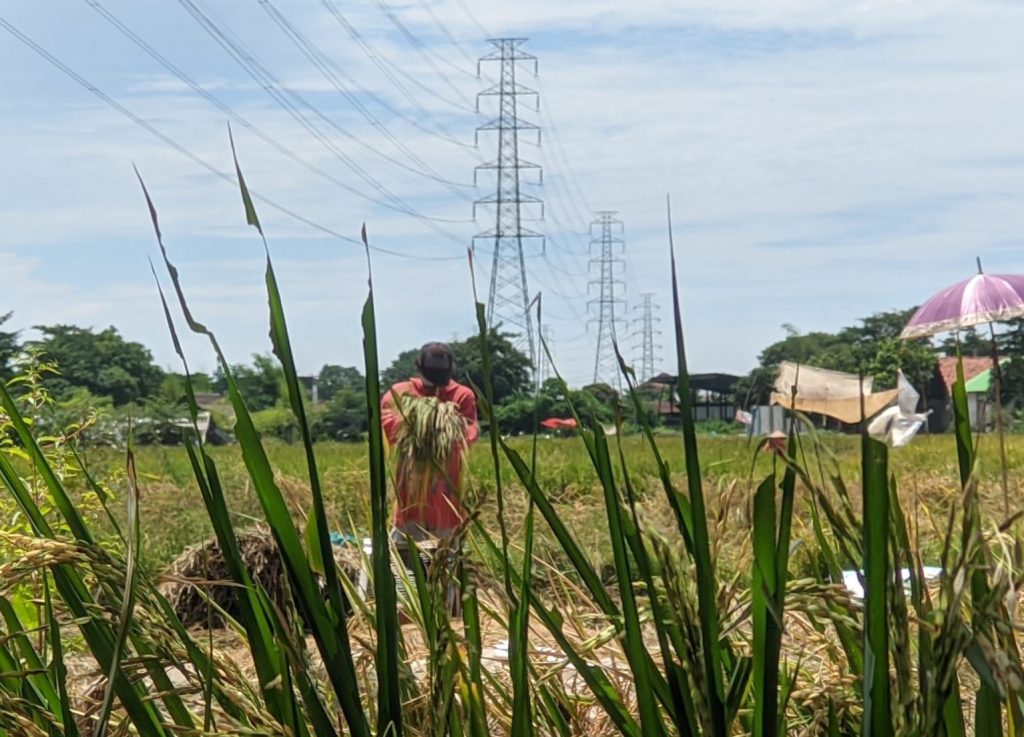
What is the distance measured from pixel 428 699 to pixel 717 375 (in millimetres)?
1747

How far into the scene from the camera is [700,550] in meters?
0.92

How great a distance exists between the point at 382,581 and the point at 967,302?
40.2 ft

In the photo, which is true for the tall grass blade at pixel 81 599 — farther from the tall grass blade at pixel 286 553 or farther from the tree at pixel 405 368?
the tree at pixel 405 368

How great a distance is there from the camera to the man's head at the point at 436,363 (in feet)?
23.0

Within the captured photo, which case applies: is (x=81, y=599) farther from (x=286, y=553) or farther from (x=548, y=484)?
(x=548, y=484)

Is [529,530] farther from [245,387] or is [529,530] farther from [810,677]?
[810,677]

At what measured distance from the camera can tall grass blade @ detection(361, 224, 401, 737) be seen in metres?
0.96

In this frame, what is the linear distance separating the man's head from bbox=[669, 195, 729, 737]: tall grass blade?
6.08 metres

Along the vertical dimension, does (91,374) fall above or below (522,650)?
above

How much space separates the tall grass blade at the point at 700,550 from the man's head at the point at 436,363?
608 centimetres

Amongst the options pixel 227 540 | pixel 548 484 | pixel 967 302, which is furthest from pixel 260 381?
pixel 548 484

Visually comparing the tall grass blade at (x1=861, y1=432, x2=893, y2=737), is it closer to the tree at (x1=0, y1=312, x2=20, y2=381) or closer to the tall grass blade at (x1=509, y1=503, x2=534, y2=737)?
the tall grass blade at (x1=509, y1=503, x2=534, y2=737)

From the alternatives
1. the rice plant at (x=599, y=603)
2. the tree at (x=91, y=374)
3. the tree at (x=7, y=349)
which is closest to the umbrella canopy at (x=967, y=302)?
the tree at (x=91, y=374)

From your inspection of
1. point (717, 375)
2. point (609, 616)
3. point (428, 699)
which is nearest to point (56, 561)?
point (428, 699)
